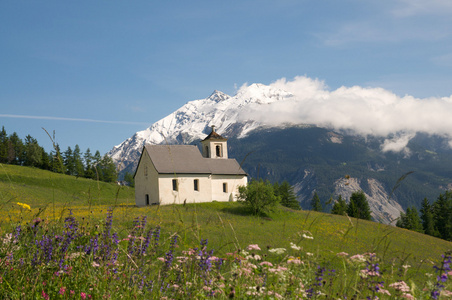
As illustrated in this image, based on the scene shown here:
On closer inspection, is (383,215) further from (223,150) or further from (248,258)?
(223,150)

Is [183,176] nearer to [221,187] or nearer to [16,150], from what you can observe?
[221,187]

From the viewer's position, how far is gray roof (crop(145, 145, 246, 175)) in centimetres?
5472

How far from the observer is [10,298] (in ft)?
12.2

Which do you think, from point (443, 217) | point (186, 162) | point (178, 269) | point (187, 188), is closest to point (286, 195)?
point (443, 217)

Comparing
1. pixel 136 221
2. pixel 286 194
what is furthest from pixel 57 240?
pixel 286 194

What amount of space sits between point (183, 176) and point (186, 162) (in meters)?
2.97

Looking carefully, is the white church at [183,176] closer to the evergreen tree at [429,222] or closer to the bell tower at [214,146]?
the bell tower at [214,146]

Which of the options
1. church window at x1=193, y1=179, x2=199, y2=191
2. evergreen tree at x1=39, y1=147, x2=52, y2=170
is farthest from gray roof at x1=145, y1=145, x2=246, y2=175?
evergreen tree at x1=39, y1=147, x2=52, y2=170

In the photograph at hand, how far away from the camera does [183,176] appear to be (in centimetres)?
5466

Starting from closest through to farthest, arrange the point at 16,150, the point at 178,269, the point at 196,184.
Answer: the point at 178,269 < the point at 196,184 < the point at 16,150

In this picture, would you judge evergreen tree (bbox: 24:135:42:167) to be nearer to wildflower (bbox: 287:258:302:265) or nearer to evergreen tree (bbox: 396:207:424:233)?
evergreen tree (bbox: 396:207:424:233)

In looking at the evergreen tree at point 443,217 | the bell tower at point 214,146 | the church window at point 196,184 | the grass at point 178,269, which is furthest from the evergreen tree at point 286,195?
the grass at point 178,269

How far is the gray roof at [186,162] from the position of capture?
5472 centimetres

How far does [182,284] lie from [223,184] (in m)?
54.2
